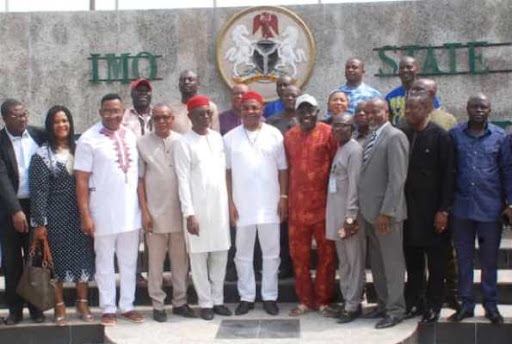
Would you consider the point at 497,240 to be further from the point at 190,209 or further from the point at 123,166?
the point at 123,166

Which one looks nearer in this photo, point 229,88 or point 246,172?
point 246,172

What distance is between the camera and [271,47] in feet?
25.8

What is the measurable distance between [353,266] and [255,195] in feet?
2.89

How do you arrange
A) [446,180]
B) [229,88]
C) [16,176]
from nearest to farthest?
[446,180] < [16,176] < [229,88]

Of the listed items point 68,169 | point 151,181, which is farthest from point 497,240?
point 68,169

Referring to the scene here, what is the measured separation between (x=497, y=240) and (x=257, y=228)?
67.9 inches

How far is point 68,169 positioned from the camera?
5508 millimetres

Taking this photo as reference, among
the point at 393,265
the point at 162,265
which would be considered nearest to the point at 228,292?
the point at 162,265

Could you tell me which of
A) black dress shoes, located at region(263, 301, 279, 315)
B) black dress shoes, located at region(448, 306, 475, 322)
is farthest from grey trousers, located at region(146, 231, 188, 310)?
black dress shoes, located at region(448, 306, 475, 322)

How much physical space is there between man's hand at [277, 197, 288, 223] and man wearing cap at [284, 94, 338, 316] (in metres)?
0.05

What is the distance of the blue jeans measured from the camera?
17.3ft

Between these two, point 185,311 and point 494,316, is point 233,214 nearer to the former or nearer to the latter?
point 185,311

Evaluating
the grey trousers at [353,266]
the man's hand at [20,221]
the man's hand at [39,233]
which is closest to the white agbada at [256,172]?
the grey trousers at [353,266]

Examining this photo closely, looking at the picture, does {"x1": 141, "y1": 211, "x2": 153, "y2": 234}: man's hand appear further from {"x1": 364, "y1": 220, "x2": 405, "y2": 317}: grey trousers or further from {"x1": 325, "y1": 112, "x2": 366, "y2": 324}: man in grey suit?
{"x1": 364, "y1": 220, "x2": 405, "y2": 317}: grey trousers
